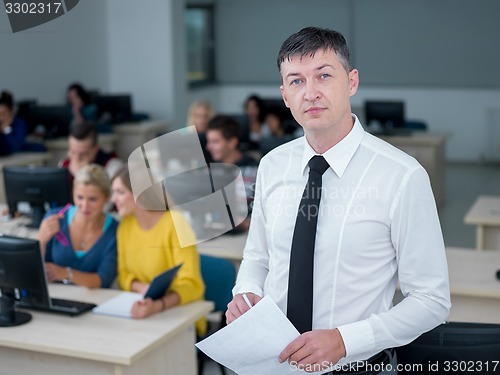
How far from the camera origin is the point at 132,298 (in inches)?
134

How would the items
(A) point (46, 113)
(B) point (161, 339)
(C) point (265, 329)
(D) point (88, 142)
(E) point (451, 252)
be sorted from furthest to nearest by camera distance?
(A) point (46, 113) < (D) point (88, 142) < (E) point (451, 252) < (B) point (161, 339) < (C) point (265, 329)

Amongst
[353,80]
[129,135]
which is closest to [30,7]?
[353,80]

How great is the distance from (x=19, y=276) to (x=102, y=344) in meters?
0.51

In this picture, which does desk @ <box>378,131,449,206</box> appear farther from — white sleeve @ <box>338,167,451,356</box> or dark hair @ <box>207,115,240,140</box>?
white sleeve @ <box>338,167,451,356</box>

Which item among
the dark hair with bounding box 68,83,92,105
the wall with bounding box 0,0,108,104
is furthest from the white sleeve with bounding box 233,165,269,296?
the dark hair with bounding box 68,83,92,105

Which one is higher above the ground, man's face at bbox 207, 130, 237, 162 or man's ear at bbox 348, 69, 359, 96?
man's ear at bbox 348, 69, 359, 96

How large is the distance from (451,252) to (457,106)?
24.8 feet

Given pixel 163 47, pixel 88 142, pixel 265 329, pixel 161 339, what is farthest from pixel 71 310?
pixel 163 47

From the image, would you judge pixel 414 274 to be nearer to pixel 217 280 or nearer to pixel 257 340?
pixel 257 340

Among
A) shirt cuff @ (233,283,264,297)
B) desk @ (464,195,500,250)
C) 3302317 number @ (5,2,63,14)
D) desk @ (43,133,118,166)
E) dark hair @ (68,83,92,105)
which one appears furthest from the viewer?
A: dark hair @ (68,83,92,105)

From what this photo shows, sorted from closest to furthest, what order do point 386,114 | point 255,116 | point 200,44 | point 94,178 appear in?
point 94,178 → point 386,114 → point 255,116 → point 200,44

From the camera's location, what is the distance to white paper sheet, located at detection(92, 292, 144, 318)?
10.5 ft

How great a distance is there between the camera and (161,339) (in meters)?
2.97

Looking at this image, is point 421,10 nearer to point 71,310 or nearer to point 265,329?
point 71,310
